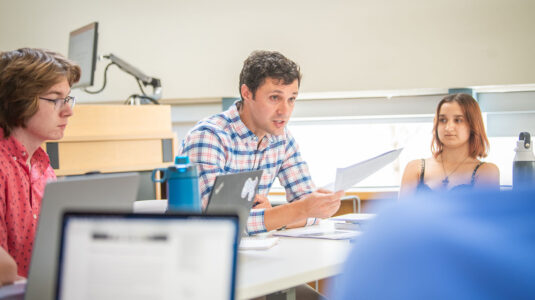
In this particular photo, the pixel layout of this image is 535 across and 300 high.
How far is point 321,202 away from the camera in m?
1.66

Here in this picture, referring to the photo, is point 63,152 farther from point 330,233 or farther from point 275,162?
point 330,233

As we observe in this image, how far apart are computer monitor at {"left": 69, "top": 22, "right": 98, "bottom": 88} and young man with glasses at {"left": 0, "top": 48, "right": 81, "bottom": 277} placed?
1137 mm

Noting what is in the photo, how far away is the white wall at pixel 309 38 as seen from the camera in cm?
312

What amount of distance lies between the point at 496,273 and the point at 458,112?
2516 mm

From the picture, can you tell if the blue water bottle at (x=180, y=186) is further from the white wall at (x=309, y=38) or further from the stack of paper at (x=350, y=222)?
the white wall at (x=309, y=38)

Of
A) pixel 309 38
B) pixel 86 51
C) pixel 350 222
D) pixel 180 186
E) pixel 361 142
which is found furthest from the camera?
pixel 361 142

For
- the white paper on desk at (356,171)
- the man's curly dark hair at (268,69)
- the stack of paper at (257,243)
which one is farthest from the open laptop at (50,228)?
the man's curly dark hair at (268,69)

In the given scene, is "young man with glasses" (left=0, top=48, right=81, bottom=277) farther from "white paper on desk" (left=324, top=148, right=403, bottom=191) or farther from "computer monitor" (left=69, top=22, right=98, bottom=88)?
"computer monitor" (left=69, top=22, right=98, bottom=88)

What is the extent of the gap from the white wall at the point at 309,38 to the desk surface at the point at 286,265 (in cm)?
188

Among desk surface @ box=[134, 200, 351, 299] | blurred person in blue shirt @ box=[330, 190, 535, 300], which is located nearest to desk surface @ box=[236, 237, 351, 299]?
desk surface @ box=[134, 200, 351, 299]

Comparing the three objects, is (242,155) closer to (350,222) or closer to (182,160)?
(350,222)

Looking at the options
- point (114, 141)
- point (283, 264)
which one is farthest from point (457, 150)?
point (114, 141)

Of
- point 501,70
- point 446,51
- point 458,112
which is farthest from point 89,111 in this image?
point 501,70

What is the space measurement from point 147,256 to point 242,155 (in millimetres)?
1457
